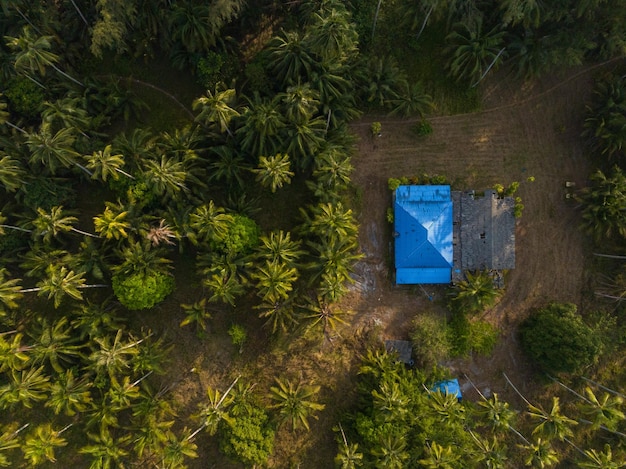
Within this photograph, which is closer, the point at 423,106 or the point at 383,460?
the point at 383,460

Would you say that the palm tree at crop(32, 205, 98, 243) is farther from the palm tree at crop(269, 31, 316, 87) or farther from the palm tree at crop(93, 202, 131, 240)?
the palm tree at crop(269, 31, 316, 87)

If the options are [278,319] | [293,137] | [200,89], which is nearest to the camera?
[293,137]

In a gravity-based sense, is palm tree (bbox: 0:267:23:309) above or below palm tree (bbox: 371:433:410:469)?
above

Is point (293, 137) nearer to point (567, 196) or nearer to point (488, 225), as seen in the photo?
point (488, 225)

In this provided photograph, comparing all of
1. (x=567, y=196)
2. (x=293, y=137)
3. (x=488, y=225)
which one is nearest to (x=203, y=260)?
(x=293, y=137)

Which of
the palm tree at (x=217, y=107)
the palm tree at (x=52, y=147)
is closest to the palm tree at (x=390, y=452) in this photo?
the palm tree at (x=217, y=107)

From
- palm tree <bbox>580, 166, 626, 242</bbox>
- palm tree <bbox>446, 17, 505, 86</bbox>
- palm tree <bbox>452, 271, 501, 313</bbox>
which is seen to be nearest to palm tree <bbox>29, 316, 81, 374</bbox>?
palm tree <bbox>452, 271, 501, 313</bbox>

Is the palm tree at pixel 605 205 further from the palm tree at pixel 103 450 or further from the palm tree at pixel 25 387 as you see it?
the palm tree at pixel 25 387
